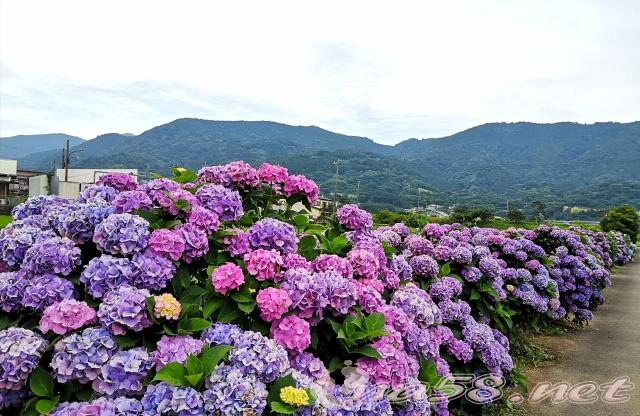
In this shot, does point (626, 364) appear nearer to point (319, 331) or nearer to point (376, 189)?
point (319, 331)

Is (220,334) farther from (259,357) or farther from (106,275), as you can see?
(106,275)

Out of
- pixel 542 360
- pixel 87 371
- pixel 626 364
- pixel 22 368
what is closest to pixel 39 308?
pixel 22 368

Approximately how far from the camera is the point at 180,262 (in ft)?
8.11

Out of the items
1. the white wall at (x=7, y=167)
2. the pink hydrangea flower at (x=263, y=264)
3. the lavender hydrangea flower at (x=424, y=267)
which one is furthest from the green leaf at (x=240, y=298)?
the white wall at (x=7, y=167)

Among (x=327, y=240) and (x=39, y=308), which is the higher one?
(x=327, y=240)

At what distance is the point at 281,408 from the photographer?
1.84 m

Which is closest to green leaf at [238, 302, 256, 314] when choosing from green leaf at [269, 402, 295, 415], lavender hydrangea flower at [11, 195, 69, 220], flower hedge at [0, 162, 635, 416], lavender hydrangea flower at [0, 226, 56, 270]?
flower hedge at [0, 162, 635, 416]

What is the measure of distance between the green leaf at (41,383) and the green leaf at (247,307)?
80 centimetres

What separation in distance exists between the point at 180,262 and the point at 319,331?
773 millimetres

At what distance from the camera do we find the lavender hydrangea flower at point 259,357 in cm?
191

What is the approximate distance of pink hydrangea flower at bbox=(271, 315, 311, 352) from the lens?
6.94ft

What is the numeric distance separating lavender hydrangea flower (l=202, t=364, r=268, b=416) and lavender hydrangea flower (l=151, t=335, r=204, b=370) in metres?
0.15

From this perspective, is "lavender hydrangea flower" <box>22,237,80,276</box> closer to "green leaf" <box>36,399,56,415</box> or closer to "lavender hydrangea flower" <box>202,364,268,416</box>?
"green leaf" <box>36,399,56,415</box>

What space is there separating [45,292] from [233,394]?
983mm
